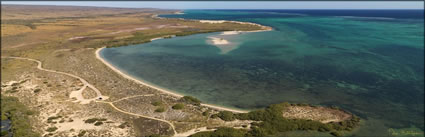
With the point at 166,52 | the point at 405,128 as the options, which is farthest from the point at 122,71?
the point at 405,128

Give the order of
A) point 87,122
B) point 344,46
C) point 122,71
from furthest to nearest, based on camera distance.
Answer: point 344,46 → point 122,71 → point 87,122

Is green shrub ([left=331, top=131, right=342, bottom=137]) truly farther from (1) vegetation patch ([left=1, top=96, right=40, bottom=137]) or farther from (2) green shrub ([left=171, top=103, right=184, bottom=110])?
(1) vegetation patch ([left=1, top=96, right=40, bottom=137])

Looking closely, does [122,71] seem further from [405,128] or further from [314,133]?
[405,128]

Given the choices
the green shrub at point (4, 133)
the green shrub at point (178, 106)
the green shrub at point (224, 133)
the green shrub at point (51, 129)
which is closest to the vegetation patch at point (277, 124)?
the green shrub at point (224, 133)

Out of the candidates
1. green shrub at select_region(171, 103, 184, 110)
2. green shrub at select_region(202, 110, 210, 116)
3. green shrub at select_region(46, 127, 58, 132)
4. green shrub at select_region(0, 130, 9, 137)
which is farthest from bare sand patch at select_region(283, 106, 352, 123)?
green shrub at select_region(0, 130, 9, 137)

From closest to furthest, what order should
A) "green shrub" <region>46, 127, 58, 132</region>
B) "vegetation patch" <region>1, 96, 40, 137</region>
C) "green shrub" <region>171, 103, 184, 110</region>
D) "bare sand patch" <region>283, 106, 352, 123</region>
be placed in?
"vegetation patch" <region>1, 96, 40, 137</region>
"green shrub" <region>46, 127, 58, 132</region>
"bare sand patch" <region>283, 106, 352, 123</region>
"green shrub" <region>171, 103, 184, 110</region>

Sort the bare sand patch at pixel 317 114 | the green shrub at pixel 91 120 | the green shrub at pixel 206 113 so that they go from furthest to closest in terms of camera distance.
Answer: the green shrub at pixel 206 113
the bare sand patch at pixel 317 114
the green shrub at pixel 91 120

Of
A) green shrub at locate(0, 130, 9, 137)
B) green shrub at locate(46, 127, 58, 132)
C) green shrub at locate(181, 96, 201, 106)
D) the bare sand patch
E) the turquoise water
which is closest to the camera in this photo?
green shrub at locate(0, 130, 9, 137)

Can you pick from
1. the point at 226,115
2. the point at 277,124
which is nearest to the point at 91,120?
the point at 226,115

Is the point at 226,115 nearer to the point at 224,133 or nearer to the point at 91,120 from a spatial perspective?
the point at 224,133

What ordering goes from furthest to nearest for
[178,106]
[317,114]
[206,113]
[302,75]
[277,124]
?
[302,75] → [178,106] → [206,113] → [317,114] → [277,124]

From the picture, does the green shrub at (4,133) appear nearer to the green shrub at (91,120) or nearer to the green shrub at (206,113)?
the green shrub at (91,120)
